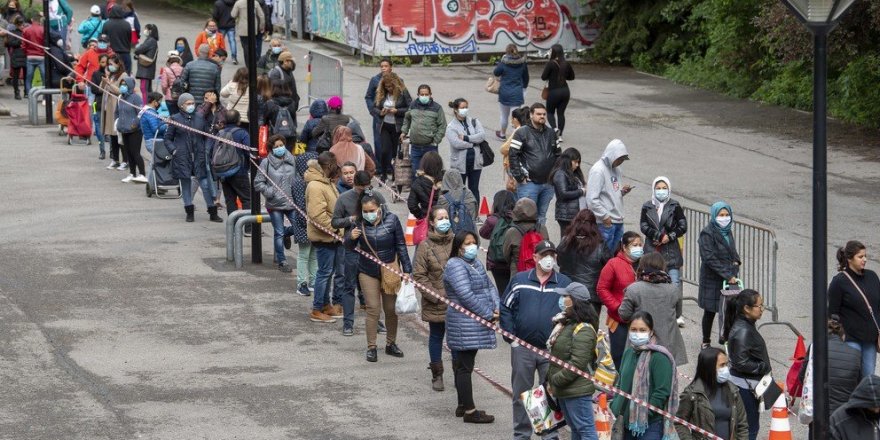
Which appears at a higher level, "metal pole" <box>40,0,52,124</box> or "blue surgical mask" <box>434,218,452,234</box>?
"metal pole" <box>40,0,52,124</box>

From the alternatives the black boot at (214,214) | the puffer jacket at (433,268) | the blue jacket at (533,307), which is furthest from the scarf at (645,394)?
the black boot at (214,214)

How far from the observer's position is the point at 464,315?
1138cm

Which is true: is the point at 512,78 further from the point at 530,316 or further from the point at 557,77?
the point at 530,316

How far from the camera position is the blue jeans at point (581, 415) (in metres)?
10.4

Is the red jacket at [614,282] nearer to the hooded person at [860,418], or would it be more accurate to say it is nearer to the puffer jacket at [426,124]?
the hooded person at [860,418]

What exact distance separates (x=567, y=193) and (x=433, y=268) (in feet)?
10.5

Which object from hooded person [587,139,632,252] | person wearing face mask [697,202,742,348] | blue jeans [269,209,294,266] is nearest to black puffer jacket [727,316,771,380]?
person wearing face mask [697,202,742,348]

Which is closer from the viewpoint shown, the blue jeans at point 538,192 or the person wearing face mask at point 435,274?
the person wearing face mask at point 435,274

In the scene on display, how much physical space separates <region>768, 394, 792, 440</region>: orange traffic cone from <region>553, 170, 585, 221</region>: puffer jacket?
492 centimetres

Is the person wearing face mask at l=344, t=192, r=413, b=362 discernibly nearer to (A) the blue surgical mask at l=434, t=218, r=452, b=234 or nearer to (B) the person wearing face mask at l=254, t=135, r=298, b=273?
(A) the blue surgical mask at l=434, t=218, r=452, b=234

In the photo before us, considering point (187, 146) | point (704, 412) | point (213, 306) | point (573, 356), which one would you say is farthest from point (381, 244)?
point (187, 146)

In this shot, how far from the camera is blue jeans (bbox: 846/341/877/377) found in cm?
1176

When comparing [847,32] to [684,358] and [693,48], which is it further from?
[684,358]

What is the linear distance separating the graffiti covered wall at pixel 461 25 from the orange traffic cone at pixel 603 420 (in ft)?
73.4
